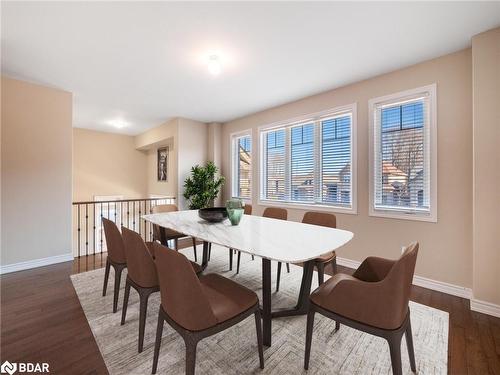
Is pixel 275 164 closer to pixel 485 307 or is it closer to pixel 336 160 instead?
pixel 336 160

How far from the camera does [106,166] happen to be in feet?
21.7

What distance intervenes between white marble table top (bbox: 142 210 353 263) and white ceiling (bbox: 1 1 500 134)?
6.06 feet

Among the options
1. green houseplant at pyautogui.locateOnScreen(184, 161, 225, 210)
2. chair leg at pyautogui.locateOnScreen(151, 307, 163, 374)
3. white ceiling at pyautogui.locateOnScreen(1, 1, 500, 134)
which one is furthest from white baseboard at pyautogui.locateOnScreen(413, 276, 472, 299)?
green houseplant at pyautogui.locateOnScreen(184, 161, 225, 210)

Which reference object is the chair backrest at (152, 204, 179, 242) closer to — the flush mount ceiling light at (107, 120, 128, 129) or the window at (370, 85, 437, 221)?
the window at (370, 85, 437, 221)

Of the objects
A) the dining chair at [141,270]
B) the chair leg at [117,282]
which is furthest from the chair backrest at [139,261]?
the chair leg at [117,282]

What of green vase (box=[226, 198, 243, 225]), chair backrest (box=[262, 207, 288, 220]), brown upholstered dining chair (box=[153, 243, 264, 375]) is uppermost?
green vase (box=[226, 198, 243, 225])

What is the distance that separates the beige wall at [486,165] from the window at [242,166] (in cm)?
345

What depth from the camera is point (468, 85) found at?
7.94 feet

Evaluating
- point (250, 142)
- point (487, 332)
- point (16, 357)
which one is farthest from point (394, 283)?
point (250, 142)

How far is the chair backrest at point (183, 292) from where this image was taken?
1.15 meters

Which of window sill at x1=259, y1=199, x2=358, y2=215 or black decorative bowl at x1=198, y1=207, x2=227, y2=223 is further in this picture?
window sill at x1=259, y1=199, x2=358, y2=215

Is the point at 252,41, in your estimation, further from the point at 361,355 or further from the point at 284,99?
the point at 361,355

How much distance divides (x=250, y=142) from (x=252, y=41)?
2626 mm

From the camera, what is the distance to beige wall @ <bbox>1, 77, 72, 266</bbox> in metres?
3.09
